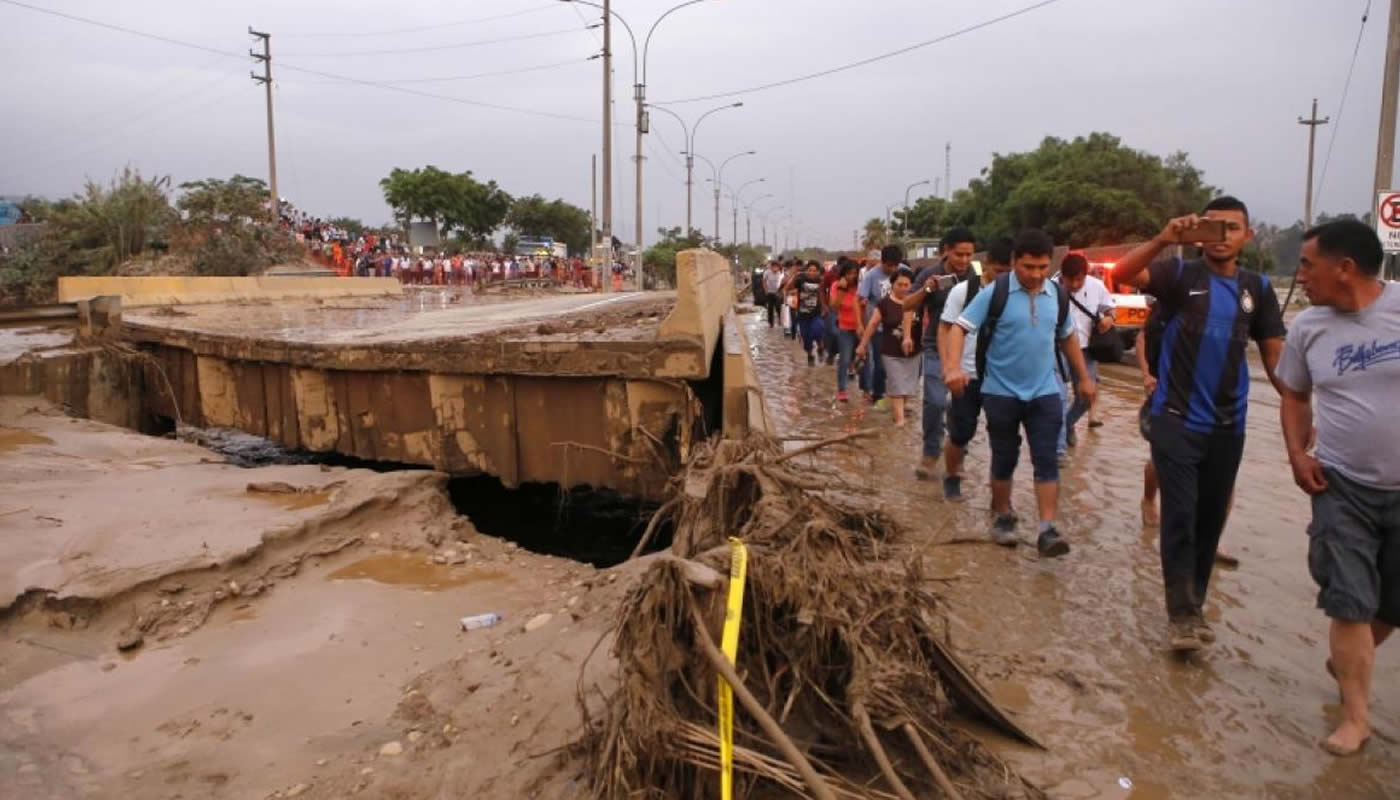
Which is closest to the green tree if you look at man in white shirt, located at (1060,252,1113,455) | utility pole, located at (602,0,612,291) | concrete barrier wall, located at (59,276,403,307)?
utility pole, located at (602,0,612,291)

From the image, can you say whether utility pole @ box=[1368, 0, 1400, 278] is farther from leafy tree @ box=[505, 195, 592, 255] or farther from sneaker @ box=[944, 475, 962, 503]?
leafy tree @ box=[505, 195, 592, 255]

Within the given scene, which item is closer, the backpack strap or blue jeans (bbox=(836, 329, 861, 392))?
the backpack strap

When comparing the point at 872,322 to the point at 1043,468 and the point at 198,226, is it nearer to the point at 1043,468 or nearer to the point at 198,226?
the point at 1043,468

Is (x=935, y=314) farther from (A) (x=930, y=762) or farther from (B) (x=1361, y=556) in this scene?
(A) (x=930, y=762)

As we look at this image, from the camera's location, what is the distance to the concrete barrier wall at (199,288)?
13.8 meters

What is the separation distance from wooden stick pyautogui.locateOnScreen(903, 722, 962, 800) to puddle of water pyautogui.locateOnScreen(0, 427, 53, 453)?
800cm

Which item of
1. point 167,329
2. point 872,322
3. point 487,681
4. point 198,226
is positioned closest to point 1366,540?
point 487,681

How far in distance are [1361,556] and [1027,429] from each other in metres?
1.97

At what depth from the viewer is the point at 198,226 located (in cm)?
2528

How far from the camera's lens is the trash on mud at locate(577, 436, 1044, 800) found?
2.13m

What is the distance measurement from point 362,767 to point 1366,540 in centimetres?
354

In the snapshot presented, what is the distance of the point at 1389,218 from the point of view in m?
11.9

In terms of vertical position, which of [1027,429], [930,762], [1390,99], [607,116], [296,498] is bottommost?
[296,498]

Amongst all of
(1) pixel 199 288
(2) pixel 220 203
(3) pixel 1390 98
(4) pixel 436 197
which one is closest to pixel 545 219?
(4) pixel 436 197
